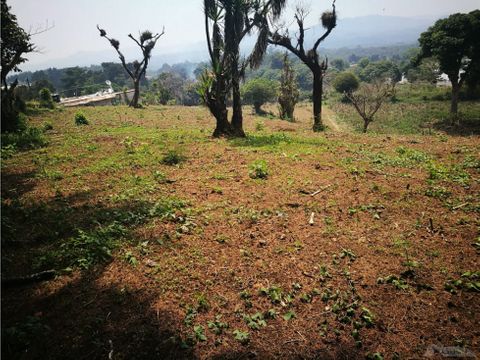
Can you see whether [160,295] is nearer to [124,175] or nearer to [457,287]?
[457,287]

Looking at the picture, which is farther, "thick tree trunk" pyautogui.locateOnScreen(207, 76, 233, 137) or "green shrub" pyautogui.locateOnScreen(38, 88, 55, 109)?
"green shrub" pyautogui.locateOnScreen(38, 88, 55, 109)

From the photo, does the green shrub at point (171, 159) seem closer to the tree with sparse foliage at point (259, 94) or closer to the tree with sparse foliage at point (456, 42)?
the tree with sparse foliage at point (456, 42)

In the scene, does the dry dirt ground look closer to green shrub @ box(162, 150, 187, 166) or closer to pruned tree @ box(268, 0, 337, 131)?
green shrub @ box(162, 150, 187, 166)

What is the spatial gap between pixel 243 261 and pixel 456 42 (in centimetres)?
2906

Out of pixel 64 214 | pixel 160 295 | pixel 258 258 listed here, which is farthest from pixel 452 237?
pixel 64 214

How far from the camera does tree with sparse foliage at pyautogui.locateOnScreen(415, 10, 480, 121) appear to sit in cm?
2505

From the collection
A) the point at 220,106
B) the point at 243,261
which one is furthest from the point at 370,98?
the point at 243,261

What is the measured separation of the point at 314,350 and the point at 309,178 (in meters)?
6.03

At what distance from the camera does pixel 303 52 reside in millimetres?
20797

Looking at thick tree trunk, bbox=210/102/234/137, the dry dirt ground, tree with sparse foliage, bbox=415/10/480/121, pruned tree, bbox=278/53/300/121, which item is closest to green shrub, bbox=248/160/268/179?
the dry dirt ground

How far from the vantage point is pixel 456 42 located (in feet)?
81.7

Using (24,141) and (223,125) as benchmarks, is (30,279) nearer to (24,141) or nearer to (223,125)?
(24,141)

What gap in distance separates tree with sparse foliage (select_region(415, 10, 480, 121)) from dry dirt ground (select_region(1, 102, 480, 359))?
20.9m

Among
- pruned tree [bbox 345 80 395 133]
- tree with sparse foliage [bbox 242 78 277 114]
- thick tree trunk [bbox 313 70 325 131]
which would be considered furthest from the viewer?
tree with sparse foliage [bbox 242 78 277 114]
